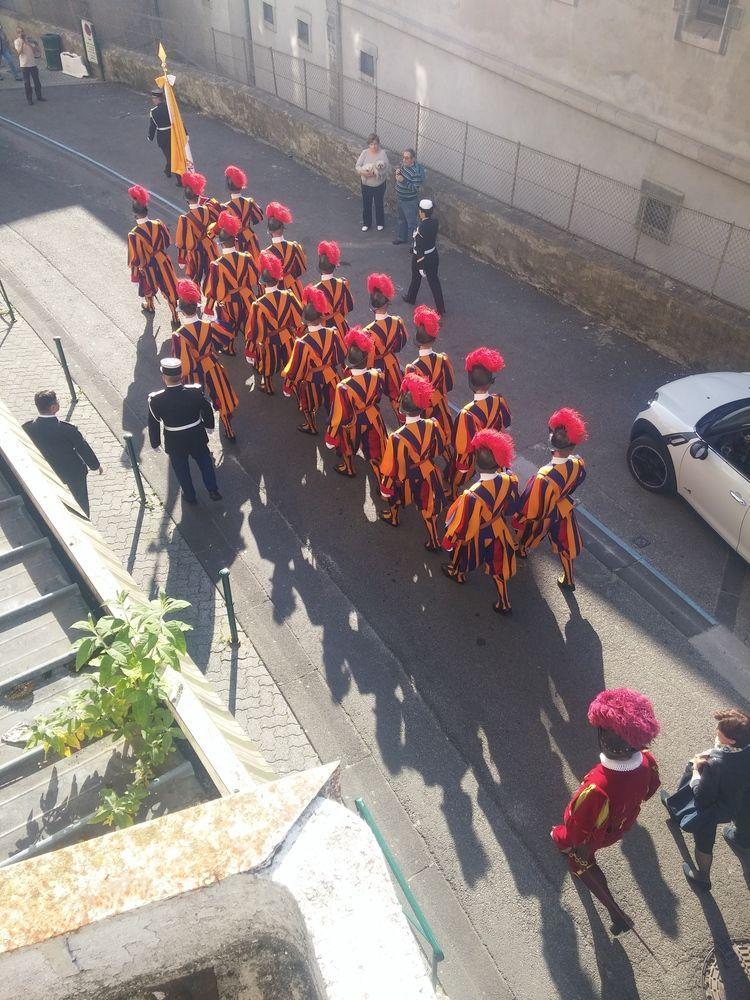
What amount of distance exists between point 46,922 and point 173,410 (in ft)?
21.0

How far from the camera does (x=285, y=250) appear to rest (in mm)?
10547

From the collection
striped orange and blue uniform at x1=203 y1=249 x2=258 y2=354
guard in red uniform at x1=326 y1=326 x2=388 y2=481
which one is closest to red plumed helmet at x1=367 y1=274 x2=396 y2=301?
guard in red uniform at x1=326 y1=326 x2=388 y2=481

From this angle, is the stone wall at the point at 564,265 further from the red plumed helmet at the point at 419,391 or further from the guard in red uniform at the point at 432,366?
the red plumed helmet at the point at 419,391

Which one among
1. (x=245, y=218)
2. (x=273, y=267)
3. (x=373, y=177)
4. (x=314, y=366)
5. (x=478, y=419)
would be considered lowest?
(x=373, y=177)

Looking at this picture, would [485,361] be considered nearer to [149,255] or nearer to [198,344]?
[198,344]

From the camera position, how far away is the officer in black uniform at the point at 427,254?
A: 1124 centimetres

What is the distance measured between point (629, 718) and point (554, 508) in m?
2.83

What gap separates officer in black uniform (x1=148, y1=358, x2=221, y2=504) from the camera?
8.04 metres

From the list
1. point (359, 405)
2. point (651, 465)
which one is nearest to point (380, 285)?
point (359, 405)

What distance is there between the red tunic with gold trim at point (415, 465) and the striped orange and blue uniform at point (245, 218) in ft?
16.9

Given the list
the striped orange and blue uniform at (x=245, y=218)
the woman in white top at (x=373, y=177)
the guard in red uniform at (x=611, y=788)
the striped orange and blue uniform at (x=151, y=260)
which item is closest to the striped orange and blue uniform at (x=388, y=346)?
the striped orange and blue uniform at (x=245, y=218)

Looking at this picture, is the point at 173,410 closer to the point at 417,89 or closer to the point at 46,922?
the point at 46,922

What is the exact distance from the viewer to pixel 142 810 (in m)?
3.46

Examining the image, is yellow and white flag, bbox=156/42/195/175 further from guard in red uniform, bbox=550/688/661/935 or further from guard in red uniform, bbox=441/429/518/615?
guard in red uniform, bbox=550/688/661/935
